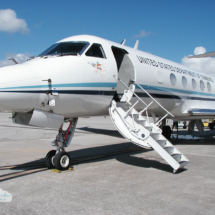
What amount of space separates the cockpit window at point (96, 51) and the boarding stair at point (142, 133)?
1335mm

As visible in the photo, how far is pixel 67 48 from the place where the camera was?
265 inches

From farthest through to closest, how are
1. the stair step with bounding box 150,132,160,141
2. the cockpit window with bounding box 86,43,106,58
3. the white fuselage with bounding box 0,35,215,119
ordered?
1. the stair step with bounding box 150,132,160,141
2. the cockpit window with bounding box 86,43,106,58
3. the white fuselage with bounding box 0,35,215,119

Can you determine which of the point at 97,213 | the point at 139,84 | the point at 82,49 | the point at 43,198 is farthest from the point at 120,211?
the point at 139,84

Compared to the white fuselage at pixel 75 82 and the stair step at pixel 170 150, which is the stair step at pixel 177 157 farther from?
the white fuselage at pixel 75 82

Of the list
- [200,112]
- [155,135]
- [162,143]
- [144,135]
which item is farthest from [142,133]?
[200,112]

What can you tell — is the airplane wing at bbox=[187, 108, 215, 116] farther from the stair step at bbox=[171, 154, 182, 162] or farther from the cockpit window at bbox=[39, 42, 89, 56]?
the cockpit window at bbox=[39, 42, 89, 56]

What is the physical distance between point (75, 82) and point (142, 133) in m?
2.26

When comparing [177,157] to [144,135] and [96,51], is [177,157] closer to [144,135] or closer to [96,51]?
[144,135]

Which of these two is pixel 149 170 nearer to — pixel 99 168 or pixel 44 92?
pixel 99 168

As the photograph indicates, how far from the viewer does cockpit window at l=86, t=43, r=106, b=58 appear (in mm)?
6863

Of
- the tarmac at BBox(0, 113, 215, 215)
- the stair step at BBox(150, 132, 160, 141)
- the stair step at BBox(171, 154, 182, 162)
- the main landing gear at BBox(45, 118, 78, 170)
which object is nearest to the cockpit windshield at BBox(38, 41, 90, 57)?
the main landing gear at BBox(45, 118, 78, 170)

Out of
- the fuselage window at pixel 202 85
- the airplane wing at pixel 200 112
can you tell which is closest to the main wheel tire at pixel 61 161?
the airplane wing at pixel 200 112

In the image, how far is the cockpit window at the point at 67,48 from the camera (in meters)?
6.62

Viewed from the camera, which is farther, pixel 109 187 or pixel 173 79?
pixel 173 79
